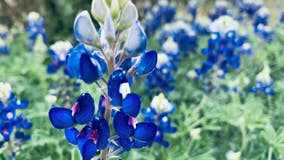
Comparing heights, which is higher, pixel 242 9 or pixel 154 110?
pixel 242 9

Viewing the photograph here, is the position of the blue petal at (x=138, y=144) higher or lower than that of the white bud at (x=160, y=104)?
lower

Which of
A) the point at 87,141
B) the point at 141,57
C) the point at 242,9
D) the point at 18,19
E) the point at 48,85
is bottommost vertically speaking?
the point at 87,141

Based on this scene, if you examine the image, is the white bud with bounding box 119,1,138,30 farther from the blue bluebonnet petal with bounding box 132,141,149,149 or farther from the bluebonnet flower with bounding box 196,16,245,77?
the bluebonnet flower with bounding box 196,16,245,77

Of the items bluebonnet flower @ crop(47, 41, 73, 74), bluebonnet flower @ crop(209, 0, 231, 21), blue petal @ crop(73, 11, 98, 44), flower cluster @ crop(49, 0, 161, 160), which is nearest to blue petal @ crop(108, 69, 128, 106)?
flower cluster @ crop(49, 0, 161, 160)

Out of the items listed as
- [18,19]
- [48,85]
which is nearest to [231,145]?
[48,85]

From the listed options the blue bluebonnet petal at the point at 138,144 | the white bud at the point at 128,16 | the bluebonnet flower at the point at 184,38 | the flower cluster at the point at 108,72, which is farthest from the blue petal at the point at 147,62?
the bluebonnet flower at the point at 184,38

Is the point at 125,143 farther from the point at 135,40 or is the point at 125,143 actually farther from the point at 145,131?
the point at 135,40

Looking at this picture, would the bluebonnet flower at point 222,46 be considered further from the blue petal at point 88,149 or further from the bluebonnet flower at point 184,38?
the blue petal at point 88,149

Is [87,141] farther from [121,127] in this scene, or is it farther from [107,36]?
[107,36]

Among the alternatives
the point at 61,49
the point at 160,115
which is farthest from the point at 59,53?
the point at 160,115
